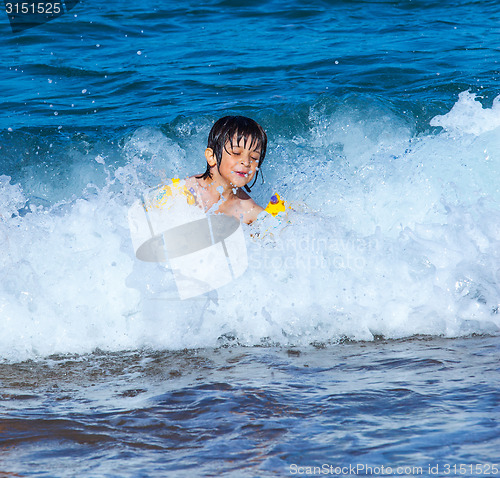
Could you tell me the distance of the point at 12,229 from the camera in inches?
158

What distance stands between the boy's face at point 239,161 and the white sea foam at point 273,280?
1.06 feet

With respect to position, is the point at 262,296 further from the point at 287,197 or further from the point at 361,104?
the point at 361,104

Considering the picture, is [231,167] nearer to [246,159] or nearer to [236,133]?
[246,159]

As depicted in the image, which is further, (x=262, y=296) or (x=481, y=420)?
(x=262, y=296)

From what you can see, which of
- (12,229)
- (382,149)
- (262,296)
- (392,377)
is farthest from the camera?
(382,149)

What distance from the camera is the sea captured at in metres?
2.25

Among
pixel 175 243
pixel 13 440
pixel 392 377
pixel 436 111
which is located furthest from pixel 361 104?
pixel 13 440

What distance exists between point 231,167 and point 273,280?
0.79m

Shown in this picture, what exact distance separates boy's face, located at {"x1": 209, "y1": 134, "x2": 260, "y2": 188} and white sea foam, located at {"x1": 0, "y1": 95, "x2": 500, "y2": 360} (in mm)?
323

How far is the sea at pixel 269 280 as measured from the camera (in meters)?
2.25

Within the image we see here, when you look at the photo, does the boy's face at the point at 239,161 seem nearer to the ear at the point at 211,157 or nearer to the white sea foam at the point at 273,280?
the ear at the point at 211,157

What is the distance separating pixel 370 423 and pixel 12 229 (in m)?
2.61

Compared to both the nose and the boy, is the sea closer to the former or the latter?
the boy

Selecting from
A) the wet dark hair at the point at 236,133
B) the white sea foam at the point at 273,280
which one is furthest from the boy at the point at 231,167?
the white sea foam at the point at 273,280
